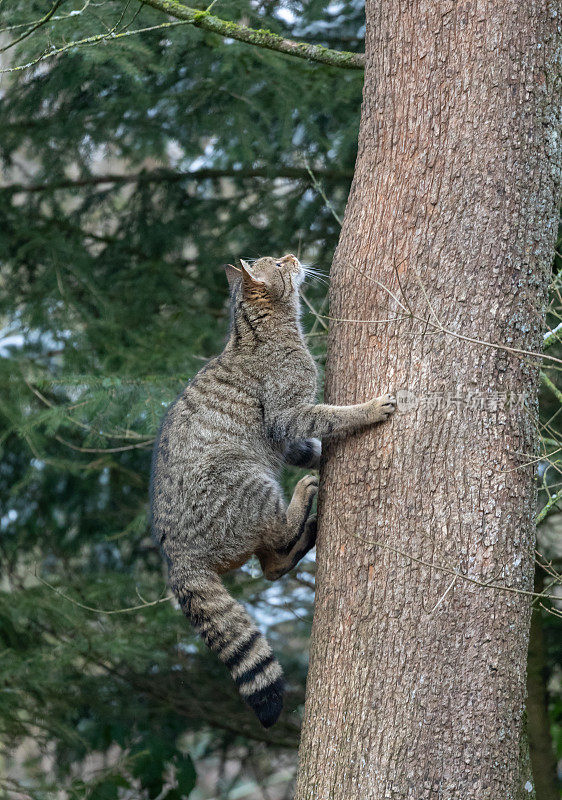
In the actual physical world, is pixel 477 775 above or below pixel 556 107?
below

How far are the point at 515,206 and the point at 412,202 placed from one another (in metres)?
0.35

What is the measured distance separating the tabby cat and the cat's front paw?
384 mm

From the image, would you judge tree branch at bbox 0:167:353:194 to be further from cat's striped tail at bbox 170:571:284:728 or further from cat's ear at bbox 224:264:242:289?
cat's striped tail at bbox 170:571:284:728

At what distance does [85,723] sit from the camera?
6.77m

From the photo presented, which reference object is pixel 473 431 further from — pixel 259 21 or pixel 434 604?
pixel 259 21

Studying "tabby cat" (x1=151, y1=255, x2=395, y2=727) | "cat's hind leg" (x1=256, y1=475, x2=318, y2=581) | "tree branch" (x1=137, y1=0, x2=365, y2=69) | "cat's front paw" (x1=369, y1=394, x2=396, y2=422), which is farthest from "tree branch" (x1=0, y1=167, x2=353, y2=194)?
"cat's front paw" (x1=369, y1=394, x2=396, y2=422)

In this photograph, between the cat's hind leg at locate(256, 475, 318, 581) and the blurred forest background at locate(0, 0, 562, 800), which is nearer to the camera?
the cat's hind leg at locate(256, 475, 318, 581)

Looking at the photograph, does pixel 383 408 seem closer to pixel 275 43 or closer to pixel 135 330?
pixel 275 43

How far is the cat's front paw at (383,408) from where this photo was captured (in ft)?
9.11

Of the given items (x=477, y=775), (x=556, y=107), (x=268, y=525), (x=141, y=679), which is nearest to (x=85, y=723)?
(x=141, y=679)

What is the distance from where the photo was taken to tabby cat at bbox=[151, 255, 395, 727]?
10.8 feet

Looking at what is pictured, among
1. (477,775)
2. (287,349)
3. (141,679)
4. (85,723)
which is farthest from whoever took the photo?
(85,723)

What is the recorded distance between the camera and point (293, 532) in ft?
11.7

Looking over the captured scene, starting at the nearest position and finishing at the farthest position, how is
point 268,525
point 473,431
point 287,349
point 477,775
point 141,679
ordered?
1. point 477,775
2. point 473,431
3. point 268,525
4. point 287,349
5. point 141,679
